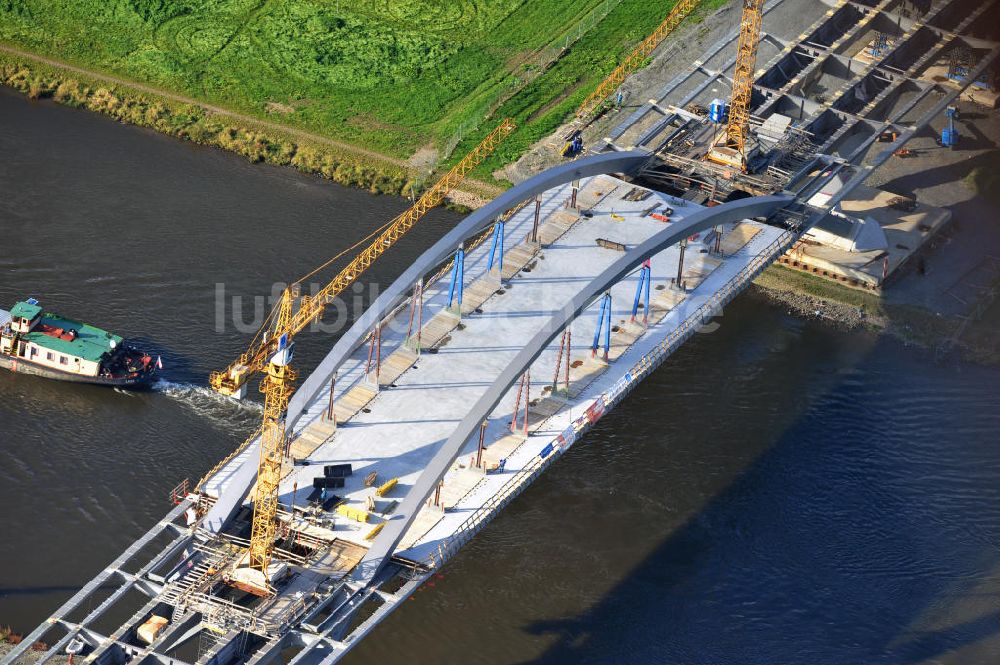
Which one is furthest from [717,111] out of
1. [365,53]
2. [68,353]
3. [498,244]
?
[68,353]

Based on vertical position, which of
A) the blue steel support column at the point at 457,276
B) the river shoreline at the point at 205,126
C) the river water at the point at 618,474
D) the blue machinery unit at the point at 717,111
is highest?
the river shoreline at the point at 205,126

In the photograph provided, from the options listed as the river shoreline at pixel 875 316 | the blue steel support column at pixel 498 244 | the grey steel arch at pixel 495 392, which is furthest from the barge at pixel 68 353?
the river shoreline at pixel 875 316

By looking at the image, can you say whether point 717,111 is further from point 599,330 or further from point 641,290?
point 599,330

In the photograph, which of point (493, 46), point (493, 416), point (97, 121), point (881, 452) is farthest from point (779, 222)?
point (97, 121)

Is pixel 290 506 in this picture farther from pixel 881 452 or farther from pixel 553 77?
pixel 553 77

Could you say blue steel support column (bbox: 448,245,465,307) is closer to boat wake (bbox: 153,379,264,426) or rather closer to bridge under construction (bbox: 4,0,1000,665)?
bridge under construction (bbox: 4,0,1000,665)

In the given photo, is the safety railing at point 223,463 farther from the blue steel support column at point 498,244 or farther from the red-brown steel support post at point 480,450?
the blue steel support column at point 498,244
